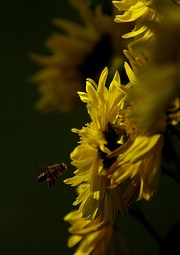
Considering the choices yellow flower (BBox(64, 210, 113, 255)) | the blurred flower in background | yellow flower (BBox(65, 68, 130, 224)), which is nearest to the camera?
the blurred flower in background

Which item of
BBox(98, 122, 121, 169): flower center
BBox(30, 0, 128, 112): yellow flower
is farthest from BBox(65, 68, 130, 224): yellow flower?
BBox(30, 0, 128, 112): yellow flower

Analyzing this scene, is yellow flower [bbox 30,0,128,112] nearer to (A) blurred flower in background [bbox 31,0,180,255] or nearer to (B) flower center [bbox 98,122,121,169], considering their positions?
(A) blurred flower in background [bbox 31,0,180,255]

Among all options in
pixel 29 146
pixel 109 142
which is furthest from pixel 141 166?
pixel 29 146

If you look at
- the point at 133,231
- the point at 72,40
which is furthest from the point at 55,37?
the point at 133,231

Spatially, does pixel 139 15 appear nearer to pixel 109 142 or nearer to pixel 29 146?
pixel 109 142

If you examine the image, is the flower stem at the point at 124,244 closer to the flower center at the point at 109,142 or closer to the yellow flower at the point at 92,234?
the yellow flower at the point at 92,234

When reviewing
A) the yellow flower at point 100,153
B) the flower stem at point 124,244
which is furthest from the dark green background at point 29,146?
the yellow flower at point 100,153
